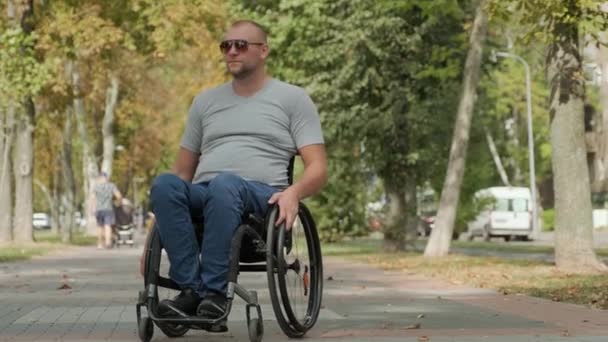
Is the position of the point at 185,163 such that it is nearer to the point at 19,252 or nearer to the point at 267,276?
the point at 267,276

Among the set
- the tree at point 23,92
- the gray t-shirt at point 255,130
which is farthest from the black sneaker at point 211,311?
the tree at point 23,92

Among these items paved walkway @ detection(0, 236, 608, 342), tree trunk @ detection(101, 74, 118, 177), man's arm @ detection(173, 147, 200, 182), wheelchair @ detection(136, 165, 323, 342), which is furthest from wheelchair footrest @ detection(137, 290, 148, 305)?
tree trunk @ detection(101, 74, 118, 177)

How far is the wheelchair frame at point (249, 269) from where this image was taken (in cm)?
765

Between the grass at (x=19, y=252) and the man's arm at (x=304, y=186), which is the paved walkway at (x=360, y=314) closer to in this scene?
the man's arm at (x=304, y=186)

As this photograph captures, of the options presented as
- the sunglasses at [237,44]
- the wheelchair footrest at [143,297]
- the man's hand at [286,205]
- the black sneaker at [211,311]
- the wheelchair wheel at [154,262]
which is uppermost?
the sunglasses at [237,44]

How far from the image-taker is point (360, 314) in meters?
10.4

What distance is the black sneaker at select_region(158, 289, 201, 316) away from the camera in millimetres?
7707

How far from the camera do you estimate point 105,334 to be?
870cm

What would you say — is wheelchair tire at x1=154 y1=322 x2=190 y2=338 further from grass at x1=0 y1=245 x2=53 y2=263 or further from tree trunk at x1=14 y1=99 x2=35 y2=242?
tree trunk at x1=14 y1=99 x2=35 y2=242

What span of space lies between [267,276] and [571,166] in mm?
10334

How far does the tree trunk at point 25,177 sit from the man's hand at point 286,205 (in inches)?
984

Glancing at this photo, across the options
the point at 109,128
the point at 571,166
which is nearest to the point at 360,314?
the point at 571,166

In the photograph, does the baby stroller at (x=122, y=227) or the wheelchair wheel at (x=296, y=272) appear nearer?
the wheelchair wheel at (x=296, y=272)

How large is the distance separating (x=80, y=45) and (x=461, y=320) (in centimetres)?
2459
